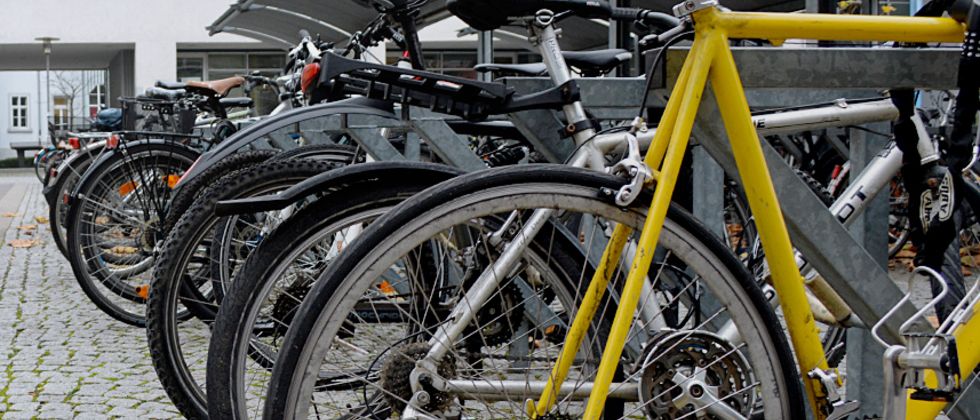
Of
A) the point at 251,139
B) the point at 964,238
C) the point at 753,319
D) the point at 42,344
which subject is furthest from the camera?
the point at 42,344

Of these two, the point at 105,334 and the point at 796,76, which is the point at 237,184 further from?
the point at 105,334

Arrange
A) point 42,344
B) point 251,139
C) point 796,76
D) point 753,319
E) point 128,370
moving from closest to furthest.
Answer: point 753,319, point 796,76, point 251,139, point 128,370, point 42,344

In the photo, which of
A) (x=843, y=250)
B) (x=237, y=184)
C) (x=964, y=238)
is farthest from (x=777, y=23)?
(x=237, y=184)

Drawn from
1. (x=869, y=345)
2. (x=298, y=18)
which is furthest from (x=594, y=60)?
(x=298, y=18)

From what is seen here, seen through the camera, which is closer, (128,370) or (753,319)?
(753,319)

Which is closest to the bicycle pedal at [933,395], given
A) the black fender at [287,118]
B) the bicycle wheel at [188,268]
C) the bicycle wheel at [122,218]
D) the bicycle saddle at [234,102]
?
the black fender at [287,118]

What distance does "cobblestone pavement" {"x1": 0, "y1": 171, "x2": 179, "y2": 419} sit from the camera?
4.91m

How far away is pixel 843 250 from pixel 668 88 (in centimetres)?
47

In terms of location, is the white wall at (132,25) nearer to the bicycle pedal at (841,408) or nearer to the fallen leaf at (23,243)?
the fallen leaf at (23,243)

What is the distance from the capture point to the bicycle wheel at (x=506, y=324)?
230 centimetres

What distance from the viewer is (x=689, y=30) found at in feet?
8.07

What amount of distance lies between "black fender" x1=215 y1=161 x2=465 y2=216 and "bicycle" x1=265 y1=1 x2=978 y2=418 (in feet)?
1.12

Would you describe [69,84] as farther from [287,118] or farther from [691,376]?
[691,376]

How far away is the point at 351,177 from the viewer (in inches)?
114
